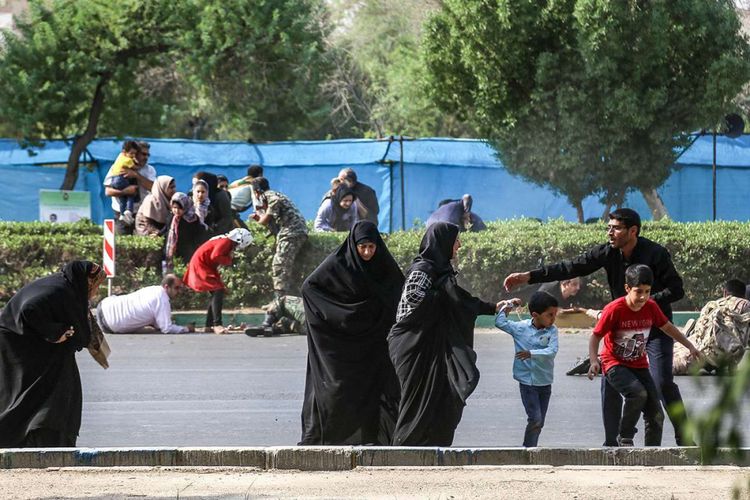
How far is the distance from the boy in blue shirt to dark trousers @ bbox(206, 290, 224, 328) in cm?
809

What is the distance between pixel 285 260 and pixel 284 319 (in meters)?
0.83

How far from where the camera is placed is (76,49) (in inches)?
974

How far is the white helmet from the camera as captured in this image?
50.7 ft

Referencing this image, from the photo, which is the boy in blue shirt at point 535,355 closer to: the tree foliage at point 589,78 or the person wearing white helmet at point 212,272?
the person wearing white helmet at point 212,272

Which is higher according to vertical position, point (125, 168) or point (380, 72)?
point (380, 72)

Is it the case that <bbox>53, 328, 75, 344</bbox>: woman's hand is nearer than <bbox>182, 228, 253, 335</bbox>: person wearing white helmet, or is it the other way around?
<bbox>53, 328, 75, 344</bbox>: woman's hand

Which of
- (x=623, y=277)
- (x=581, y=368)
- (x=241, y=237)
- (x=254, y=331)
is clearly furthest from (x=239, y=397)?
(x=241, y=237)

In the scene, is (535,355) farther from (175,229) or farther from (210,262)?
(175,229)

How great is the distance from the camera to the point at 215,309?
602 inches

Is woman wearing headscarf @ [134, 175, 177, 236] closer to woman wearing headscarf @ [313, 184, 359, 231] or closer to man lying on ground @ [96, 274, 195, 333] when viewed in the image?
woman wearing headscarf @ [313, 184, 359, 231]

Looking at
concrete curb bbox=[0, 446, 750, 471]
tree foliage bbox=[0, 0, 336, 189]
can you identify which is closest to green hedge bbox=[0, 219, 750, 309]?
tree foliage bbox=[0, 0, 336, 189]

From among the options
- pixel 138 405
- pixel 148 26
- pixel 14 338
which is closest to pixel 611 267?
pixel 14 338

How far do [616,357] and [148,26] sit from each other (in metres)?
19.0

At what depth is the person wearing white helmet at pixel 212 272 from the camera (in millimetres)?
15211
